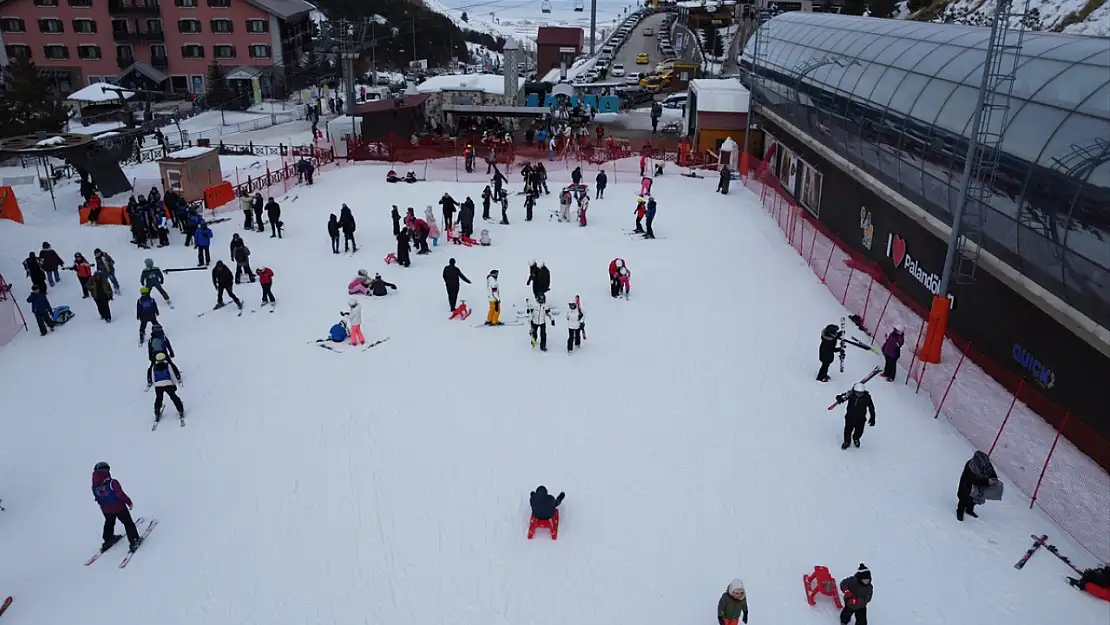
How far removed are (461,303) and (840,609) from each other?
10352 mm

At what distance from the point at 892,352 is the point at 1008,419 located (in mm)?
2096

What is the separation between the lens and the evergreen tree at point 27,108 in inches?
1469

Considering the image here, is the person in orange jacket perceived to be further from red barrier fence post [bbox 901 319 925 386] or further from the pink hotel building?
the pink hotel building

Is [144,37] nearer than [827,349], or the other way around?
[827,349]

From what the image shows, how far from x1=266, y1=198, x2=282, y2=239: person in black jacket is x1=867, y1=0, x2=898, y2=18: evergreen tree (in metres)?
51.5

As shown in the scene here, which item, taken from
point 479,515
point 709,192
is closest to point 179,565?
point 479,515

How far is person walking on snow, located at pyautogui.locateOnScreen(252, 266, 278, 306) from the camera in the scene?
16.7 m

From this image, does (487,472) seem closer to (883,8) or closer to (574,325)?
(574,325)

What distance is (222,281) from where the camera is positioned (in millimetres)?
16766

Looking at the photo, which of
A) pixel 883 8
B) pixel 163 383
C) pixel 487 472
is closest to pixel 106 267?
pixel 163 383

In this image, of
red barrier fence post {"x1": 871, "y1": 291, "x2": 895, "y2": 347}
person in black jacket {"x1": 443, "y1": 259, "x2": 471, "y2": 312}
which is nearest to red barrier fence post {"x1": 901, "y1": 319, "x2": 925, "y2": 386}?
red barrier fence post {"x1": 871, "y1": 291, "x2": 895, "y2": 347}

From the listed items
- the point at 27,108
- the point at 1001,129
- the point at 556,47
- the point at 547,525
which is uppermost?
the point at 556,47

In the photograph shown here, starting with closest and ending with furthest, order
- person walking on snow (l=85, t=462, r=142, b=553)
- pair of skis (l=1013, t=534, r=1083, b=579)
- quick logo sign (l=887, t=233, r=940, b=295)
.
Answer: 1. person walking on snow (l=85, t=462, r=142, b=553)
2. pair of skis (l=1013, t=534, r=1083, b=579)
3. quick logo sign (l=887, t=233, r=940, b=295)

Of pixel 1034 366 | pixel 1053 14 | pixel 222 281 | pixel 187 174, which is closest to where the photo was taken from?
pixel 1034 366
